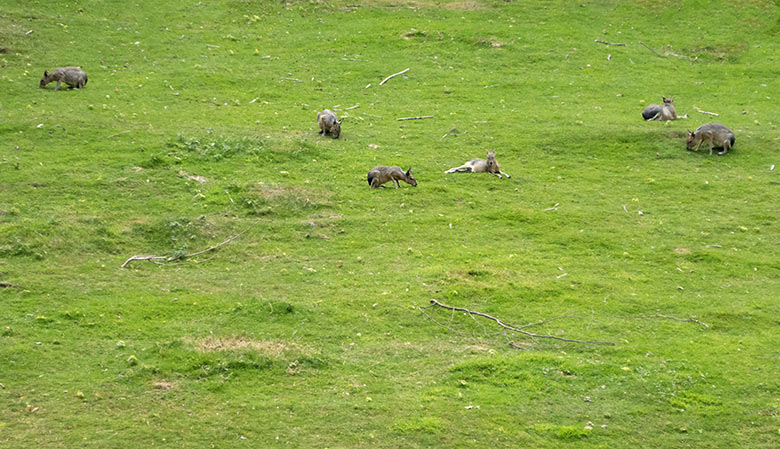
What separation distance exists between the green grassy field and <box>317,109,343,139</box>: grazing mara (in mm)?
257

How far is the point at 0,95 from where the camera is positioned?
2162cm

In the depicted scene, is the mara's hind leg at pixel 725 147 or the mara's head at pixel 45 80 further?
the mara's head at pixel 45 80

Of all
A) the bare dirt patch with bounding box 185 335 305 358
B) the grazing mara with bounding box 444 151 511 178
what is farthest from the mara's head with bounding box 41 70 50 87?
the bare dirt patch with bounding box 185 335 305 358

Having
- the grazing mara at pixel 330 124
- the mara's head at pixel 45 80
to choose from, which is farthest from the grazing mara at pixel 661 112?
the mara's head at pixel 45 80

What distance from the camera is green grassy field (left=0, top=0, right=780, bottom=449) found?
10086 mm

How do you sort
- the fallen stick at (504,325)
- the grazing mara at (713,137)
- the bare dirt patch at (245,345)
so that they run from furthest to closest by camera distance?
the grazing mara at (713,137) → the fallen stick at (504,325) → the bare dirt patch at (245,345)

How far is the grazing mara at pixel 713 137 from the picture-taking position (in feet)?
67.2

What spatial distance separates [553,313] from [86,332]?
7219 mm

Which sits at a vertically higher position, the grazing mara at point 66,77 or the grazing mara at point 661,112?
the grazing mara at point 661,112

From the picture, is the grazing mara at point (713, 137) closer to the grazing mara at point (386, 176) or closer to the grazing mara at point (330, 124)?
the grazing mara at point (386, 176)

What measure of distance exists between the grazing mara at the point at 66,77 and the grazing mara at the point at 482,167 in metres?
11.4

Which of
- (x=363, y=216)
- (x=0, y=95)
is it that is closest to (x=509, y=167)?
(x=363, y=216)

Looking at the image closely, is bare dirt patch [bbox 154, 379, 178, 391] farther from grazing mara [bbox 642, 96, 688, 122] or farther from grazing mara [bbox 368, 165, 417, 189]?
grazing mara [bbox 642, 96, 688, 122]

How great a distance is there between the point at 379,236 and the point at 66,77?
40.2ft
